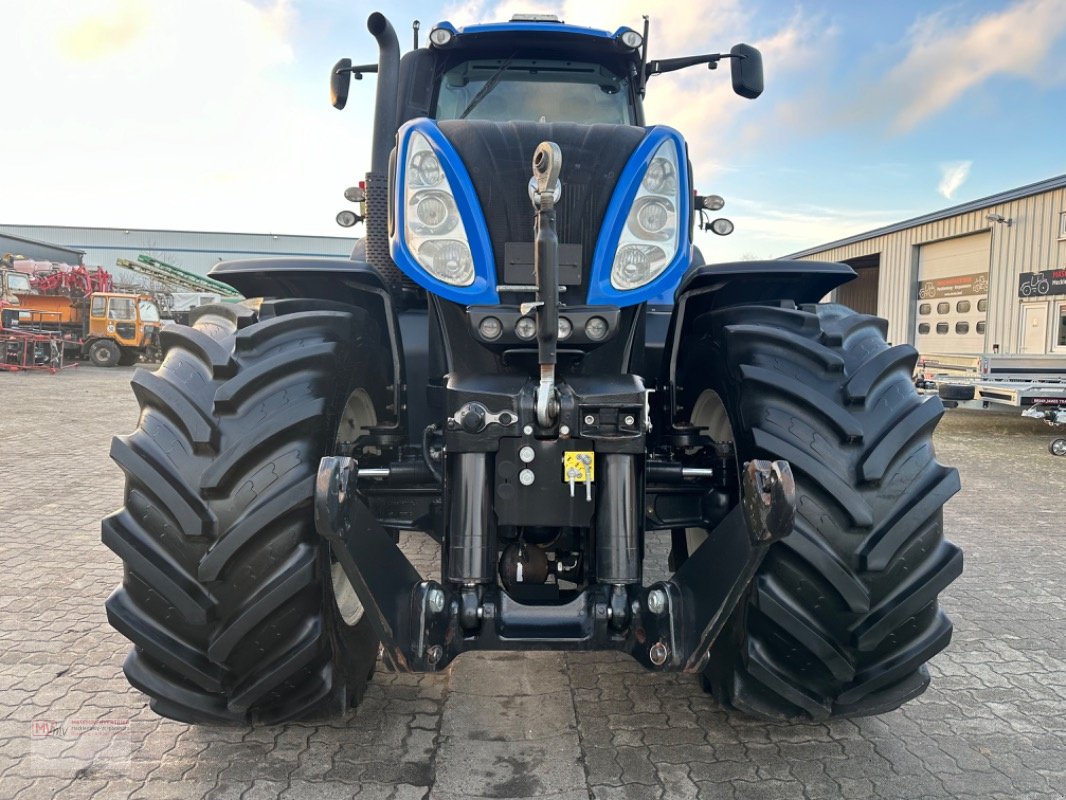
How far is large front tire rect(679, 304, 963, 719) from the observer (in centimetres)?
218

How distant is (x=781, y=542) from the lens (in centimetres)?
216

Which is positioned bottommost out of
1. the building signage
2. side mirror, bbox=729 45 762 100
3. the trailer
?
the trailer

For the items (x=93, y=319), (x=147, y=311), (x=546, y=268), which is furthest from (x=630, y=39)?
(x=93, y=319)

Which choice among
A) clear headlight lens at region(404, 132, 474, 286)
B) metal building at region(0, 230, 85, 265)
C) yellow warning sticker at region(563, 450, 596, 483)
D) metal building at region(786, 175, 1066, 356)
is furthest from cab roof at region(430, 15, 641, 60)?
metal building at region(0, 230, 85, 265)

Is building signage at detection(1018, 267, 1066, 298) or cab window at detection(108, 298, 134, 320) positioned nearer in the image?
building signage at detection(1018, 267, 1066, 298)

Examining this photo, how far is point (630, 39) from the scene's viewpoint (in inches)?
146

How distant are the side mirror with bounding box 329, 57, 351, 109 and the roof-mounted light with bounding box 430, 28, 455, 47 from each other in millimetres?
628

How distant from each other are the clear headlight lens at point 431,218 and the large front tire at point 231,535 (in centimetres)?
45

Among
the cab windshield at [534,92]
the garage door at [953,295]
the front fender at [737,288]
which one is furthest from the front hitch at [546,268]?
the garage door at [953,295]

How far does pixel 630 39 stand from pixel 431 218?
2.05 metres

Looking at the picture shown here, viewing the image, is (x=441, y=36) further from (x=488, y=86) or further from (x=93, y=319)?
(x=93, y=319)

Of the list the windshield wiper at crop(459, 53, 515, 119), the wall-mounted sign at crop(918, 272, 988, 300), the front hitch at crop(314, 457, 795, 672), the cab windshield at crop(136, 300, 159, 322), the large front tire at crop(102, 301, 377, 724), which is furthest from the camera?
the cab windshield at crop(136, 300, 159, 322)

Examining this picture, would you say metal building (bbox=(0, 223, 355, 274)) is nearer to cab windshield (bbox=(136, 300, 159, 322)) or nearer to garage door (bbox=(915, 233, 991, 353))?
cab windshield (bbox=(136, 300, 159, 322))

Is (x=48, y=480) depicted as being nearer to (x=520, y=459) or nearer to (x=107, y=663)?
(x=107, y=663)
